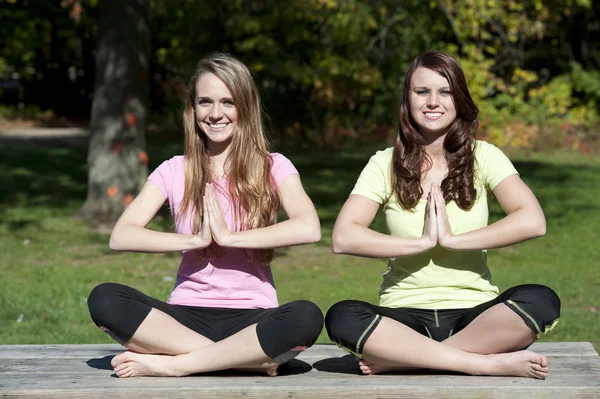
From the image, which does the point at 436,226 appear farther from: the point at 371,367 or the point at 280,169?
the point at 280,169

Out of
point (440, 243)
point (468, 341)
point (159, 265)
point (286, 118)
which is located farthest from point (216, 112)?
point (286, 118)

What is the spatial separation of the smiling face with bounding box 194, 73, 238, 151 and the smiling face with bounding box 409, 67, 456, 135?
2.67ft

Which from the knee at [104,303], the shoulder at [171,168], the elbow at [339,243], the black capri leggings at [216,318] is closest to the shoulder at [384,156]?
the elbow at [339,243]

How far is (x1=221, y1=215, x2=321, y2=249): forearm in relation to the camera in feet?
14.1

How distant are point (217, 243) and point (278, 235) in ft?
0.87

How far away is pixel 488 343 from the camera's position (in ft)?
13.9

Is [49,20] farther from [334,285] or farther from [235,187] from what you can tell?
[235,187]

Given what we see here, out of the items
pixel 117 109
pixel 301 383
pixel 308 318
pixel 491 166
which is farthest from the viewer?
pixel 117 109

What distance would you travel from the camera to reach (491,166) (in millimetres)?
4535

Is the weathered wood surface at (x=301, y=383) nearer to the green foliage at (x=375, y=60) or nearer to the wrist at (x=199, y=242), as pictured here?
the wrist at (x=199, y=242)

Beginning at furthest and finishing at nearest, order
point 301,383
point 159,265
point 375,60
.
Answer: point 375,60 → point 159,265 → point 301,383

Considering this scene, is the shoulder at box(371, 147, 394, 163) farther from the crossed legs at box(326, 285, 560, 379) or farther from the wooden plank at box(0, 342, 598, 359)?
the wooden plank at box(0, 342, 598, 359)

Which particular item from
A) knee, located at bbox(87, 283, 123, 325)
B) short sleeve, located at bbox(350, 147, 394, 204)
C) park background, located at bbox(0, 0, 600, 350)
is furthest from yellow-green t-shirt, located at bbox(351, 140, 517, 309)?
Answer: park background, located at bbox(0, 0, 600, 350)

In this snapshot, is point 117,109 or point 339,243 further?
point 117,109
